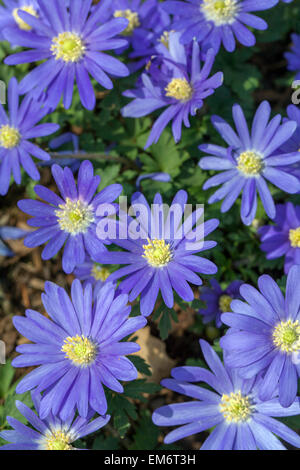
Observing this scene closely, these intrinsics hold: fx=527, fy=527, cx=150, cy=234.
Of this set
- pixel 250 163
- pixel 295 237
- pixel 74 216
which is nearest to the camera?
pixel 74 216

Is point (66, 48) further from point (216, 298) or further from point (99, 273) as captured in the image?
point (216, 298)

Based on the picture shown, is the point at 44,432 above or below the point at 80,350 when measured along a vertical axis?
below

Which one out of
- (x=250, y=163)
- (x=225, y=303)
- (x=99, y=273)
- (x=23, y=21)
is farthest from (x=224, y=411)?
(x=23, y=21)

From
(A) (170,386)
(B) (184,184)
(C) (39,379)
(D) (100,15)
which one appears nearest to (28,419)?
(C) (39,379)

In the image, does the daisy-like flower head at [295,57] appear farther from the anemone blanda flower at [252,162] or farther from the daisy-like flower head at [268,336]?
the daisy-like flower head at [268,336]

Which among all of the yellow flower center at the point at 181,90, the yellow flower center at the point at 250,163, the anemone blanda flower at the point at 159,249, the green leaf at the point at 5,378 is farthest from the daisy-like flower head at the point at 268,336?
the green leaf at the point at 5,378

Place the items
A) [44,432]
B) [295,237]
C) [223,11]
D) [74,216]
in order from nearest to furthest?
[44,432] → [74,216] → [295,237] → [223,11]

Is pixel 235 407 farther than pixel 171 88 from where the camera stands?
No
